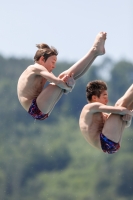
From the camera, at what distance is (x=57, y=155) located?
27.6 meters

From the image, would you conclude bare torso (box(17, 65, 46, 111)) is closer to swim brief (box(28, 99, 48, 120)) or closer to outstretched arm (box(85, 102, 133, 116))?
swim brief (box(28, 99, 48, 120))

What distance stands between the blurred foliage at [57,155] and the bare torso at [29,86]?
1924 cm

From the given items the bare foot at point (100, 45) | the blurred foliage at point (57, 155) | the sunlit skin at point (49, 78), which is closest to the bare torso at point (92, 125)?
the sunlit skin at point (49, 78)

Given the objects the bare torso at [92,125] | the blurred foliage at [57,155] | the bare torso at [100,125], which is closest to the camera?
the bare torso at [100,125]

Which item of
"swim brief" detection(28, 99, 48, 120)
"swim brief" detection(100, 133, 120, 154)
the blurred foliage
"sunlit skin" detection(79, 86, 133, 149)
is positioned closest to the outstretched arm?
"sunlit skin" detection(79, 86, 133, 149)

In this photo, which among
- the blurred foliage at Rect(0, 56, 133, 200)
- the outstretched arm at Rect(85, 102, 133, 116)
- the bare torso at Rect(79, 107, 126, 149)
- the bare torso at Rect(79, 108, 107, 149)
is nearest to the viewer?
the outstretched arm at Rect(85, 102, 133, 116)

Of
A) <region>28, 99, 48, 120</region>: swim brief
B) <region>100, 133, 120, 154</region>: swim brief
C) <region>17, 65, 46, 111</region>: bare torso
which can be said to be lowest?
<region>100, 133, 120, 154</region>: swim brief

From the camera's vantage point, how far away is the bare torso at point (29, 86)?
6.76 m

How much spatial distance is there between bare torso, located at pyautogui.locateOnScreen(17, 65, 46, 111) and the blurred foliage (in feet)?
63.1

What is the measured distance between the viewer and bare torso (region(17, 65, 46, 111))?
6.76m

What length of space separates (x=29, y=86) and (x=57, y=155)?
20.9 m

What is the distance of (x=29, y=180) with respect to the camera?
2711 centimetres

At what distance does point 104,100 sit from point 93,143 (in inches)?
18.3

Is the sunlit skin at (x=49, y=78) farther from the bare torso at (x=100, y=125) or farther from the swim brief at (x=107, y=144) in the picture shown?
the swim brief at (x=107, y=144)
